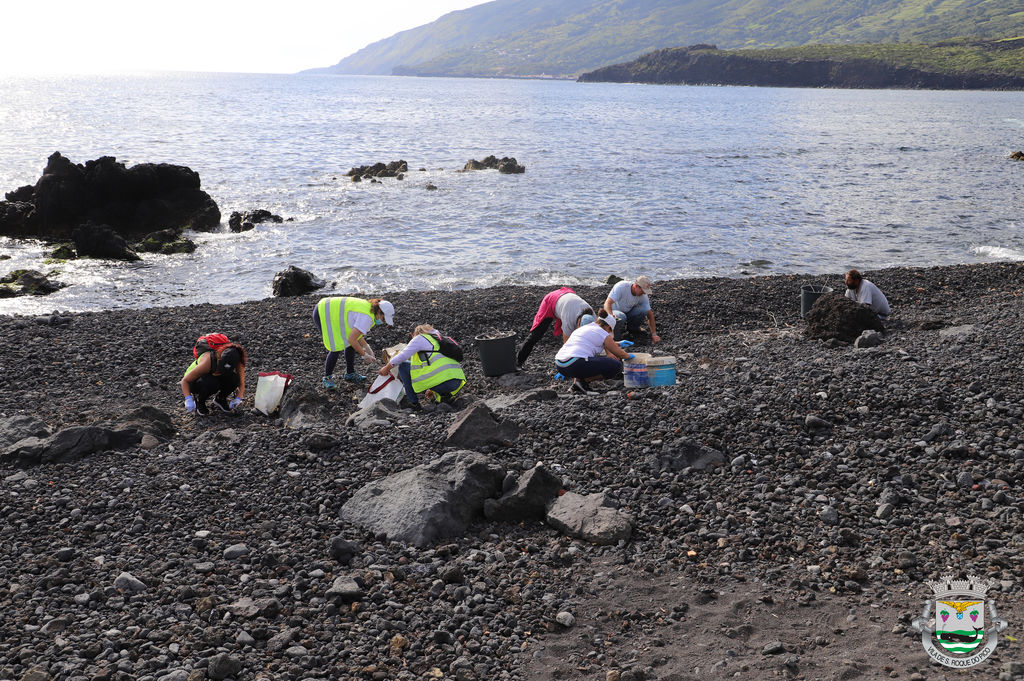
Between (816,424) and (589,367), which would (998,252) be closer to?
(589,367)

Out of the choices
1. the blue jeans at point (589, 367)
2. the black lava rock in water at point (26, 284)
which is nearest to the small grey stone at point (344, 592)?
the blue jeans at point (589, 367)

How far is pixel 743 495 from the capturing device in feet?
22.5

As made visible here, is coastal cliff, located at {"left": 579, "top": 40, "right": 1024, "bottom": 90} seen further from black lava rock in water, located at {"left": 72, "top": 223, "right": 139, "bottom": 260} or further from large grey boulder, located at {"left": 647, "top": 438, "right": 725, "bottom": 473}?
large grey boulder, located at {"left": 647, "top": 438, "right": 725, "bottom": 473}

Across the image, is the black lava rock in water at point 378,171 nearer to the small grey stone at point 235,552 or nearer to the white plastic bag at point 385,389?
the white plastic bag at point 385,389

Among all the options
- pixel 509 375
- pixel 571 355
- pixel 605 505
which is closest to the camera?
pixel 605 505

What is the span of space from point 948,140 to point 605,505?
65803mm

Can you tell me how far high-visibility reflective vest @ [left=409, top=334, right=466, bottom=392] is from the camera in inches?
405

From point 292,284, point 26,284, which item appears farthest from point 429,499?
point 26,284

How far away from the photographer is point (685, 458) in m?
7.48

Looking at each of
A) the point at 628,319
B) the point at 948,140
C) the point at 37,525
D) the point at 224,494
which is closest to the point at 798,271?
the point at 628,319

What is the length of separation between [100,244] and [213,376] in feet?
56.9

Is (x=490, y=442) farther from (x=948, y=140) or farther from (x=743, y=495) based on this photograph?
(x=948, y=140)

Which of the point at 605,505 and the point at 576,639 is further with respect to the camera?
the point at 605,505

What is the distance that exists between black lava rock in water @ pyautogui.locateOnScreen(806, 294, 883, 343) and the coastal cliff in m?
165
